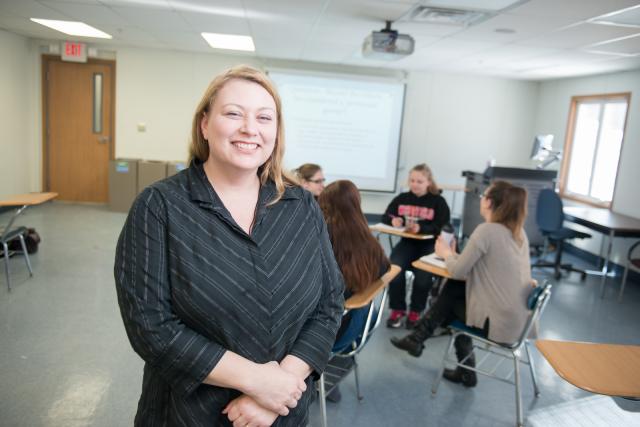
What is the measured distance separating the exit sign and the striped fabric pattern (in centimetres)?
736

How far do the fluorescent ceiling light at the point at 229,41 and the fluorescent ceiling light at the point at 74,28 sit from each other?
4.61 ft

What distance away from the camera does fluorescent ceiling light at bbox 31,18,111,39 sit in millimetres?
5821

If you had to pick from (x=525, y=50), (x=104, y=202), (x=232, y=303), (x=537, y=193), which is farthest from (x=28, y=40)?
(x=232, y=303)

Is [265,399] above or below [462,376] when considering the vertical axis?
above

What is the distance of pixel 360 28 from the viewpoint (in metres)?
4.90

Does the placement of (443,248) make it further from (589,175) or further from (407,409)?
(589,175)

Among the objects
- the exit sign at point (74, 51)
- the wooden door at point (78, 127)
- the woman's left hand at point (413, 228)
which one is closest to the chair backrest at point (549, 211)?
the woman's left hand at point (413, 228)

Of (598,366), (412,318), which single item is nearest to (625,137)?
(412,318)

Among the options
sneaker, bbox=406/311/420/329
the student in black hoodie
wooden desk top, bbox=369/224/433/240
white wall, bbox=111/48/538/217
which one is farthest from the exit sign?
sneaker, bbox=406/311/420/329

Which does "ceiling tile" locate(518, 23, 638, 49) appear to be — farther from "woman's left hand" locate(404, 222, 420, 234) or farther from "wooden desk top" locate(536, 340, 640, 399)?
"wooden desk top" locate(536, 340, 640, 399)

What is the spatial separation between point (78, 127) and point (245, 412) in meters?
7.90

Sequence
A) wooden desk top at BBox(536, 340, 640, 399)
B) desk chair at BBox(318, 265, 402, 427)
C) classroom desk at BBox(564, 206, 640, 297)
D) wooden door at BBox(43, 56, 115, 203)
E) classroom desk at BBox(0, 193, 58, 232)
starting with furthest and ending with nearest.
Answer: wooden door at BBox(43, 56, 115, 203), classroom desk at BBox(564, 206, 640, 297), classroom desk at BBox(0, 193, 58, 232), desk chair at BBox(318, 265, 402, 427), wooden desk top at BBox(536, 340, 640, 399)

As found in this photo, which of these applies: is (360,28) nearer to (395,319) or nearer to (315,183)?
(315,183)

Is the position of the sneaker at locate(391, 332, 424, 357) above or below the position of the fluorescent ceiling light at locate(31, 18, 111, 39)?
below
